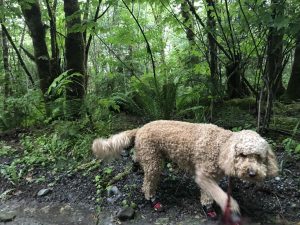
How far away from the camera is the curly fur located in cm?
285

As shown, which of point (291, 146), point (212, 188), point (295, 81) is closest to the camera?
point (212, 188)

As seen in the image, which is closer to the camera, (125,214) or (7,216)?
(125,214)

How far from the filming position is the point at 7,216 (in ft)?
13.1

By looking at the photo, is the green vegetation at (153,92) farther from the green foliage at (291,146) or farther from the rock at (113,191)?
the rock at (113,191)

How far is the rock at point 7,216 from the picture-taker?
393 centimetres

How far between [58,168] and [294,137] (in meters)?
3.48

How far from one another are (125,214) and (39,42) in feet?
17.5

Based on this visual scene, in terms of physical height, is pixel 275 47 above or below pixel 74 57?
below

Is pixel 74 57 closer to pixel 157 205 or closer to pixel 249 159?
pixel 157 205

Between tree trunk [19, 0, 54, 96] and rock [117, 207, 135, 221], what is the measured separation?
4263 millimetres

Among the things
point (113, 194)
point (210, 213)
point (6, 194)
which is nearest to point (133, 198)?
point (113, 194)

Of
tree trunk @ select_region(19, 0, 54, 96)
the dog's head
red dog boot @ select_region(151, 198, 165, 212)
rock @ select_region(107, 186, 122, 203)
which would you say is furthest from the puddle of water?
tree trunk @ select_region(19, 0, 54, 96)

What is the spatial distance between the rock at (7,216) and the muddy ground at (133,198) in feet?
0.15

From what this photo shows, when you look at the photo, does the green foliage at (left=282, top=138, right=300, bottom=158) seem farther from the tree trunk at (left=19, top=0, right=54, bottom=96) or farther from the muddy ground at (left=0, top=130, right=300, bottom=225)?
the tree trunk at (left=19, top=0, right=54, bottom=96)
